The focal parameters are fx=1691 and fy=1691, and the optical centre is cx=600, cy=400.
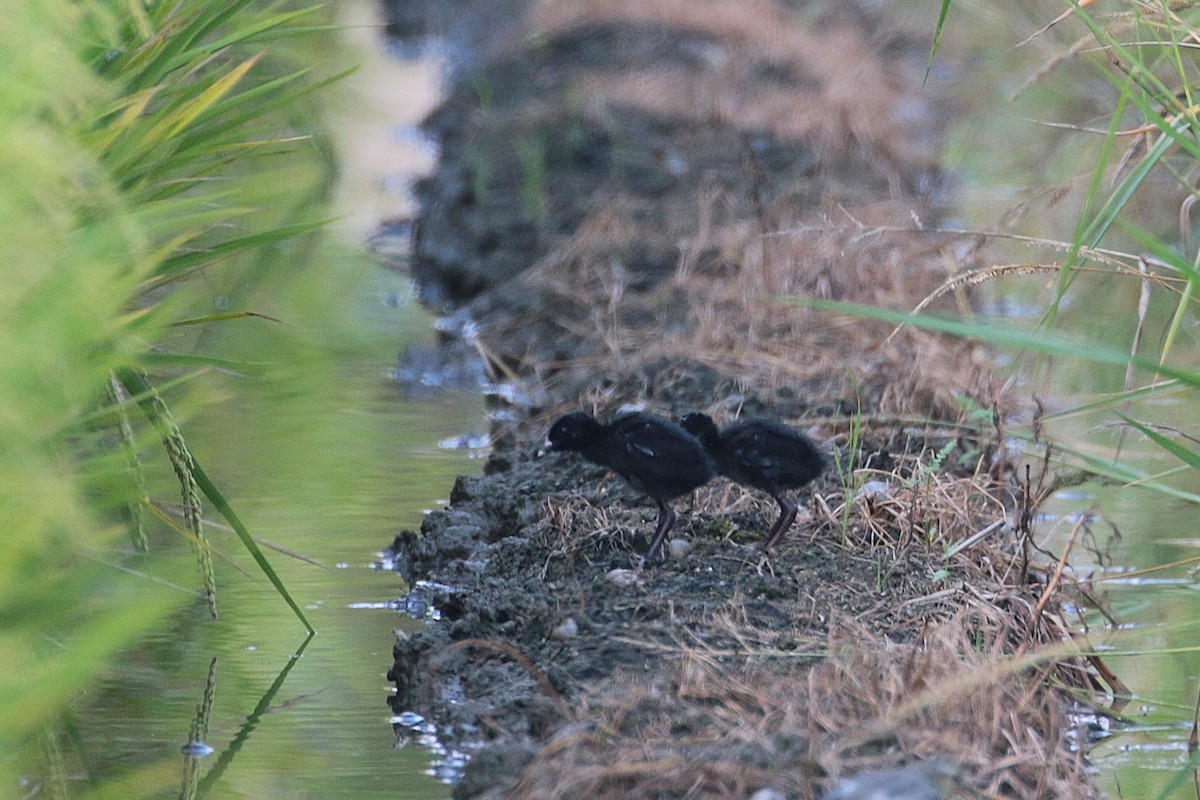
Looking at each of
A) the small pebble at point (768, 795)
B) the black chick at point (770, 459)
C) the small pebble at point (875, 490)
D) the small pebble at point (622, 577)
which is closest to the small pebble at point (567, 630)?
the small pebble at point (622, 577)

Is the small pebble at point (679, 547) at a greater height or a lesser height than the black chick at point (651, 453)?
lesser

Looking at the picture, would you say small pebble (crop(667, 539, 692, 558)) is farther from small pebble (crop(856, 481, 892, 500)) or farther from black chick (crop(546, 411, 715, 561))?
small pebble (crop(856, 481, 892, 500))

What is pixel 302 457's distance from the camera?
6137 mm

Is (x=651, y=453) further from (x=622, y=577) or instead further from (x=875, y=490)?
(x=875, y=490)

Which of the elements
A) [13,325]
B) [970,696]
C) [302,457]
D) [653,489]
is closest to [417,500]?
[302,457]

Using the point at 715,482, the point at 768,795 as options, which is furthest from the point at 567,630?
the point at 715,482

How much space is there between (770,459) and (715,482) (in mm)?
761

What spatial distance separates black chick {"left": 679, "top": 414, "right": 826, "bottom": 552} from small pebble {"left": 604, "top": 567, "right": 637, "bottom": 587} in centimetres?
38

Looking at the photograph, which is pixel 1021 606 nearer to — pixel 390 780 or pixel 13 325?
pixel 390 780

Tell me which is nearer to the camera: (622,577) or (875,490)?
(622,577)

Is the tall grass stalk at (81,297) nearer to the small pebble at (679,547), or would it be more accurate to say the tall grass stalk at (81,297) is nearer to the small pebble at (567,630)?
the small pebble at (567,630)

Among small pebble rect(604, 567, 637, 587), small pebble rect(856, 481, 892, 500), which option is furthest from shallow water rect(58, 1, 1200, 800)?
small pebble rect(604, 567, 637, 587)

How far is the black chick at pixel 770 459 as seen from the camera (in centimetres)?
429

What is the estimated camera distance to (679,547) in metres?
4.43
